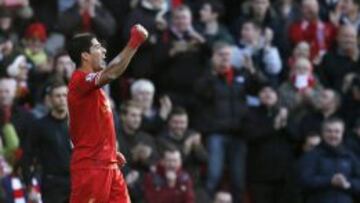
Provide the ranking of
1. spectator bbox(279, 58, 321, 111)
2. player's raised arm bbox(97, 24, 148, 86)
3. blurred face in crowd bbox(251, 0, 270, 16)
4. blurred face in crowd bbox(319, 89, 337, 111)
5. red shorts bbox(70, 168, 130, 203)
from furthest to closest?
blurred face in crowd bbox(251, 0, 270, 16) → spectator bbox(279, 58, 321, 111) → blurred face in crowd bbox(319, 89, 337, 111) → red shorts bbox(70, 168, 130, 203) → player's raised arm bbox(97, 24, 148, 86)

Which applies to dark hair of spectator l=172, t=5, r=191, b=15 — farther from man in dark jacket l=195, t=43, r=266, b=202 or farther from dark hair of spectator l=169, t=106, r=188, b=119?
dark hair of spectator l=169, t=106, r=188, b=119

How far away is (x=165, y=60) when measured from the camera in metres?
15.9

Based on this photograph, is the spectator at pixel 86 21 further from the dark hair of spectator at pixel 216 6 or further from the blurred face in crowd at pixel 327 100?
the blurred face in crowd at pixel 327 100

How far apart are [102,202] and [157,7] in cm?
641

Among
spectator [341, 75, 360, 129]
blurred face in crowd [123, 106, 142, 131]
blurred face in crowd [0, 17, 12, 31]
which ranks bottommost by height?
spectator [341, 75, 360, 129]

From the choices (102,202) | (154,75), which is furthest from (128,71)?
(102,202)

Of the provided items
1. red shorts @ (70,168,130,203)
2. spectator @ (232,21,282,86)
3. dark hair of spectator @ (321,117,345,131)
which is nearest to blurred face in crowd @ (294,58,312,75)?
spectator @ (232,21,282,86)

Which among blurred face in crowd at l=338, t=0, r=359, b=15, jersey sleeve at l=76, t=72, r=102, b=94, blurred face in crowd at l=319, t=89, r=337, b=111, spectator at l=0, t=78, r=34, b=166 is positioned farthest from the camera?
blurred face in crowd at l=338, t=0, r=359, b=15

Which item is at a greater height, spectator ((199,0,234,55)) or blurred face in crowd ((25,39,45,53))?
blurred face in crowd ((25,39,45,53))

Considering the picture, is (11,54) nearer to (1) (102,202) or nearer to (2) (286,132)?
(2) (286,132)

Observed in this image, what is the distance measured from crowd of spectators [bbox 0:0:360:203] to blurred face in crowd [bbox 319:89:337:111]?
17 mm

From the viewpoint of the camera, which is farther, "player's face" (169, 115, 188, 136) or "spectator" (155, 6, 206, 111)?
"spectator" (155, 6, 206, 111)

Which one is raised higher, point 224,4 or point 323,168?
point 224,4

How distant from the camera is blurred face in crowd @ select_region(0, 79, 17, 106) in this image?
14.4 meters
